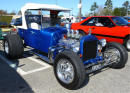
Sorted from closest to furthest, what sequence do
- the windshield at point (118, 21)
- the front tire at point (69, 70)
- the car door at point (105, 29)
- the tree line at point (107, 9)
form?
the front tire at point (69, 70) → the car door at point (105, 29) → the windshield at point (118, 21) → the tree line at point (107, 9)

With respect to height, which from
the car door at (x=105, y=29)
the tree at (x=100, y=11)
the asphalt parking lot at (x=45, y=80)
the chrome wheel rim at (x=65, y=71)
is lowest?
the asphalt parking lot at (x=45, y=80)

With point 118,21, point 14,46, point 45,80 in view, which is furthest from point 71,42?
point 118,21

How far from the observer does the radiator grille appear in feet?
12.3

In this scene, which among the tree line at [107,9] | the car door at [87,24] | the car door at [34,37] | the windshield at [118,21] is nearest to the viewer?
the car door at [34,37]

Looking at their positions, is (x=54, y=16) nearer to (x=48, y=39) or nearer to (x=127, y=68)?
(x=48, y=39)

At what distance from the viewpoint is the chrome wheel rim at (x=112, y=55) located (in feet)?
13.7

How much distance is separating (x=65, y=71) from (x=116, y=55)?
6.09 ft

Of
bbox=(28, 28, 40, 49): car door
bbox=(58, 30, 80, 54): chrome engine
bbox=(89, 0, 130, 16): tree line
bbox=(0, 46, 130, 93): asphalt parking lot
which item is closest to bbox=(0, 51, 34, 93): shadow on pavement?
bbox=(0, 46, 130, 93): asphalt parking lot

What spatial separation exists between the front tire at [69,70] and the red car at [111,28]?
14.6ft

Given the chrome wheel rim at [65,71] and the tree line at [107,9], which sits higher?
the tree line at [107,9]

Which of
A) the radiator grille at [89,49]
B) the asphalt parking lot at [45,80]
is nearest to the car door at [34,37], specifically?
the asphalt parking lot at [45,80]

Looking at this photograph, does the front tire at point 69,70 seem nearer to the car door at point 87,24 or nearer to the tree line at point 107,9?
the car door at point 87,24

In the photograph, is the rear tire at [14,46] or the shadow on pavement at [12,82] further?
the rear tire at [14,46]

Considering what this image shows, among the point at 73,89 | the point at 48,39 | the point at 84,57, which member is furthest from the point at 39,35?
the point at 73,89
